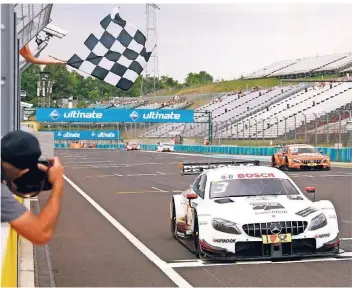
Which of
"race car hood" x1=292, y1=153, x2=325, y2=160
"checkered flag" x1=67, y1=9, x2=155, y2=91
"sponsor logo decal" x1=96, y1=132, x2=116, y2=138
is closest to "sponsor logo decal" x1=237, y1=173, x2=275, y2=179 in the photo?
"checkered flag" x1=67, y1=9, x2=155, y2=91

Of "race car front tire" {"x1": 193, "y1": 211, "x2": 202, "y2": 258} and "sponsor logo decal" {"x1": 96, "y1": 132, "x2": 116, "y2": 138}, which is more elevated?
"sponsor logo decal" {"x1": 96, "y1": 132, "x2": 116, "y2": 138}

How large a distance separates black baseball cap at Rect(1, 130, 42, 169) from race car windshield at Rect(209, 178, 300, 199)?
21.3 ft

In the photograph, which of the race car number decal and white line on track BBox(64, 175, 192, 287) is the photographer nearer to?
white line on track BBox(64, 175, 192, 287)

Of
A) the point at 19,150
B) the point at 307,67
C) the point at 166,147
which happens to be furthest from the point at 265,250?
the point at 307,67

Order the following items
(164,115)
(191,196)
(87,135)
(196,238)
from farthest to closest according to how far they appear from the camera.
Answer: (87,135), (164,115), (191,196), (196,238)

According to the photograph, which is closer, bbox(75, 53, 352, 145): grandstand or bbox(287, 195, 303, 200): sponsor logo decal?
bbox(287, 195, 303, 200): sponsor logo decal

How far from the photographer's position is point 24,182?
12.0 ft

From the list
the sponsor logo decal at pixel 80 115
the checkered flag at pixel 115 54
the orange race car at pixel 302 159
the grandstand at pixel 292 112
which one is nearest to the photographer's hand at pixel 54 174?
the checkered flag at pixel 115 54

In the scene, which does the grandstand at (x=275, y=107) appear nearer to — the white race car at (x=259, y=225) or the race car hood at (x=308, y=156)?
the race car hood at (x=308, y=156)

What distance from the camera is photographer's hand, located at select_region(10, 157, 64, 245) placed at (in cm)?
349

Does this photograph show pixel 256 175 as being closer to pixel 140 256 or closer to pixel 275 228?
pixel 275 228

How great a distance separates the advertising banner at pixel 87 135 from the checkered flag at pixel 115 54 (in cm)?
8489

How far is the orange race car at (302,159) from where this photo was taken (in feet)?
99.3

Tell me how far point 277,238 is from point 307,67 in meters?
83.8
